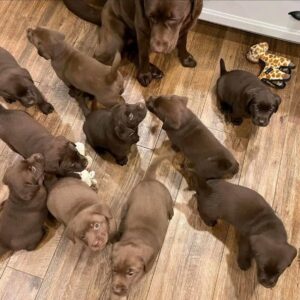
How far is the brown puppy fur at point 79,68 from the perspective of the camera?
2.38m

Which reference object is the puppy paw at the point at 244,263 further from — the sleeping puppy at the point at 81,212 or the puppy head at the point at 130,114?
the puppy head at the point at 130,114

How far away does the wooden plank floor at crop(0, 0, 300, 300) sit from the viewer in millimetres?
2287

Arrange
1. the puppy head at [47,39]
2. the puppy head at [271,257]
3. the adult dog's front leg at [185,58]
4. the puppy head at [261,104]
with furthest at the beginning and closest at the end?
the adult dog's front leg at [185,58], the puppy head at [47,39], the puppy head at [261,104], the puppy head at [271,257]

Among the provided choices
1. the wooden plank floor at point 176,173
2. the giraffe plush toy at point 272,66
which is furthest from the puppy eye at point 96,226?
the giraffe plush toy at point 272,66

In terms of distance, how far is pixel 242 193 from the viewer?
2.20m

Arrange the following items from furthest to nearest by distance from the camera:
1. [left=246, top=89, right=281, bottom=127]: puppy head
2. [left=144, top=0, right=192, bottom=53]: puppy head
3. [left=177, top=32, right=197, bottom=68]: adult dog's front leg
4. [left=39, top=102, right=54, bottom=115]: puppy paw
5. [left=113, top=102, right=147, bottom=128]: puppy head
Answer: [left=177, top=32, right=197, bottom=68]: adult dog's front leg, [left=39, top=102, right=54, bottom=115]: puppy paw, [left=246, top=89, right=281, bottom=127]: puppy head, [left=113, top=102, right=147, bottom=128]: puppy head, [left=144, top=0, right=192, bottom=53]: puppy head

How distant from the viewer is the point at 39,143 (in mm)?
2252

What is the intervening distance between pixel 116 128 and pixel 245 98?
2.39 feet

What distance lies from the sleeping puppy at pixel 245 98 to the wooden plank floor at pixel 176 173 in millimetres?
104

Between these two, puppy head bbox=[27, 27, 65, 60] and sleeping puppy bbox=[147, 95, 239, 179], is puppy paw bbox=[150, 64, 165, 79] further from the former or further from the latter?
puppy head bbox=[27, 27, 65, 60]

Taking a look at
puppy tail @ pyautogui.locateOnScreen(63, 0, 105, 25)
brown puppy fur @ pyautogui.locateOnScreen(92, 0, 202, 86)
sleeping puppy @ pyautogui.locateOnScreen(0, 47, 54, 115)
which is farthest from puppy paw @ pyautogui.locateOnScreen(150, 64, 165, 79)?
sleeping puppy @ pyautogui.locateOnScreen(0, 47, 54, 115)

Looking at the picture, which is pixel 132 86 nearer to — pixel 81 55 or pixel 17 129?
pixel 81 55

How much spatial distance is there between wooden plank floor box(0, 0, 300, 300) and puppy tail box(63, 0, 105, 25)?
8 cm

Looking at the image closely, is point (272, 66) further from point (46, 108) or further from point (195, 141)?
point (46, 108)
